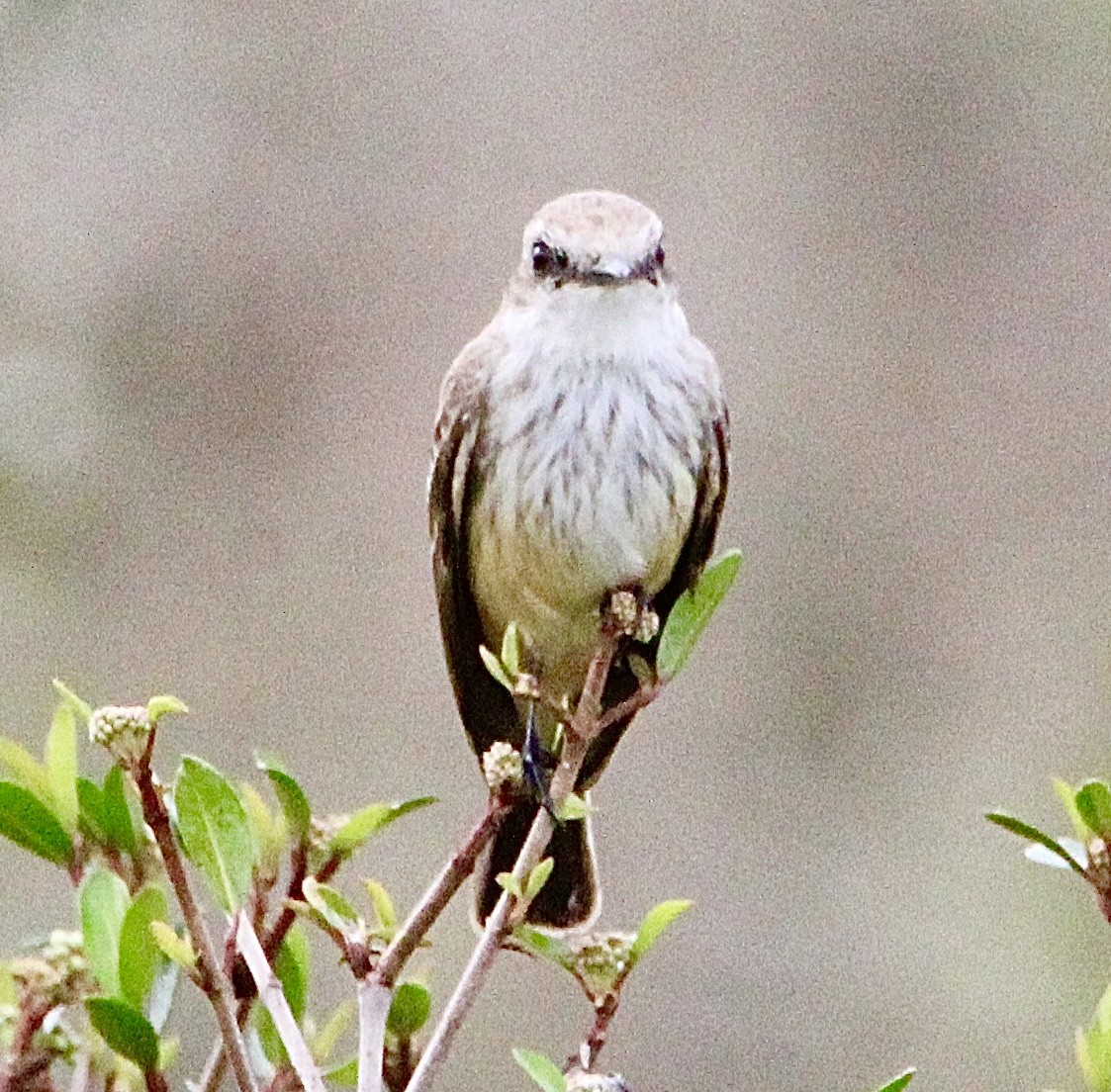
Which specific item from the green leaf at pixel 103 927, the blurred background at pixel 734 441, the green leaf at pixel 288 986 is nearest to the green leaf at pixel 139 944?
the green leaf at pixel 103 927

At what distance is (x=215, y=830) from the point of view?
44.5 inches

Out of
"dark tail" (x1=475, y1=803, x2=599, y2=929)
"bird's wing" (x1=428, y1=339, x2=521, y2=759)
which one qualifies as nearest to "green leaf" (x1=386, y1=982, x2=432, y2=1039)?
"dark tail" (x1=475, y1=803, x2=599, y2=929)

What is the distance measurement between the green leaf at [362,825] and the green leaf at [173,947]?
0.64 feet

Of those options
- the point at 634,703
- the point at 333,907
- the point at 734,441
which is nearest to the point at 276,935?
A: the point at 333,907

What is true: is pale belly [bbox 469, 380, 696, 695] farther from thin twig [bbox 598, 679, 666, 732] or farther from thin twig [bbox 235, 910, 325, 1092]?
thin twig [bbox 235, 910, 325, 1092]

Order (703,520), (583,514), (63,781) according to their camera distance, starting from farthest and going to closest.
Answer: (703,520), (583,514), (63,781)

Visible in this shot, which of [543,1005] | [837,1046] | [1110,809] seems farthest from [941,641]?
[1110,809]

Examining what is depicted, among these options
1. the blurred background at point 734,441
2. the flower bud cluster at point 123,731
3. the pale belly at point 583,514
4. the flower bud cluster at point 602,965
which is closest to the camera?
the flower bud cluster at point 123,731

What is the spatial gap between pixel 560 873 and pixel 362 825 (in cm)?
98

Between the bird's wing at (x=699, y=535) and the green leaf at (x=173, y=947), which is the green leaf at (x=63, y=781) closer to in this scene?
the green leaf at (x=173, y=947)

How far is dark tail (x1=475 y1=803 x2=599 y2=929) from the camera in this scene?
213cm

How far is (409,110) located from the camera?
4043mm

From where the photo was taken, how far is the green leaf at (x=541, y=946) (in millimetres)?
1216

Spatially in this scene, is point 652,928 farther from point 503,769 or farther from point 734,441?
point 734,441
